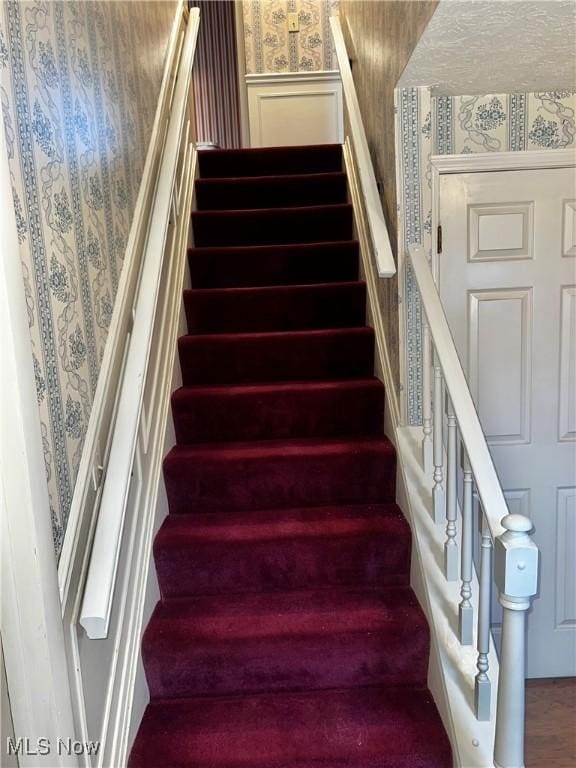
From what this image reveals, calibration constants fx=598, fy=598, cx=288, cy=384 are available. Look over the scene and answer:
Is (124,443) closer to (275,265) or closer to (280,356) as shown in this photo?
(280,356)

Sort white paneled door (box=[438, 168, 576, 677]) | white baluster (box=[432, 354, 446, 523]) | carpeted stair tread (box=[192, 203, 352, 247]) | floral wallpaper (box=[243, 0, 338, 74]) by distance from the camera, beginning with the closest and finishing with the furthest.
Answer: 1. white baluster (box=[432, 354, 446, 523])
2. white paneled door (box=[438, 168, 576, 677])
3. carpeted stair tread (box=[192, 203, 352, 247])
4. floral wallpaper (box=[243, 0, 338, 74])

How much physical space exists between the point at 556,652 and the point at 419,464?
3.70 ft

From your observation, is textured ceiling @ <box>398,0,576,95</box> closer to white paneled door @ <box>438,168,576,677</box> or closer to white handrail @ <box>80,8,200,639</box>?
white paneled door @ <box>438,168,576,677</box>

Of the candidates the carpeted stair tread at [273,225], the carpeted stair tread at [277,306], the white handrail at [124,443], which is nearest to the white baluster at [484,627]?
the white handrail at [124,443]

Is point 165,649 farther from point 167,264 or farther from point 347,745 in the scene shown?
point 167,264

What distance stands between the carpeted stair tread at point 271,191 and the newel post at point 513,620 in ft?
8.08

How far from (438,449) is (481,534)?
44 cm

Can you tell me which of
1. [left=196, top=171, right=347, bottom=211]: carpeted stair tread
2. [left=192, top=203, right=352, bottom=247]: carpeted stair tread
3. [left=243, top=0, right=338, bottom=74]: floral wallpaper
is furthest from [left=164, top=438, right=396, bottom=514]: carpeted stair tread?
[left=243, top=0, right=338, bottom=74]: floral wallpaper

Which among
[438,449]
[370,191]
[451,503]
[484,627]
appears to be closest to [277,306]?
[370,191]

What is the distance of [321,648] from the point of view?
1669 millimetres

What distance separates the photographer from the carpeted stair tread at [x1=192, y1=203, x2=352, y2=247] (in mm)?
3002

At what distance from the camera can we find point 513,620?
3.82 feet

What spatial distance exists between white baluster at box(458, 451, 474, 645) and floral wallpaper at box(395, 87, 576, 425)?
0.59 meters

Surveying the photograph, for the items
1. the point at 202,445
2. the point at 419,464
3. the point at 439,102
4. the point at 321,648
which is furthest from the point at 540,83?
the point at 321,648
